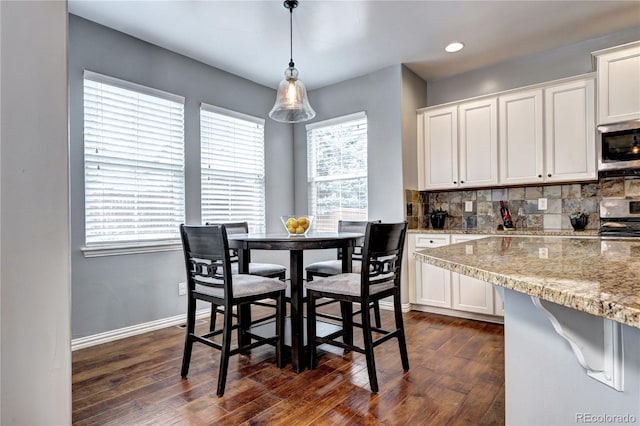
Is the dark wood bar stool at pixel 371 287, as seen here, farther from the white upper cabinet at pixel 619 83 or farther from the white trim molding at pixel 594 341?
the white upper cabinet at pixel 619 83

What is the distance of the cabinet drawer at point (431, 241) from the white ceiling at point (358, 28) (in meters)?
1.80

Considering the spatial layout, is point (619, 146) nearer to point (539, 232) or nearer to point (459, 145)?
point (539, 232)

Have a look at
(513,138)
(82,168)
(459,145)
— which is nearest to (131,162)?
(82,168)

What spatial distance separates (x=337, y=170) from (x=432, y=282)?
5.49 ft

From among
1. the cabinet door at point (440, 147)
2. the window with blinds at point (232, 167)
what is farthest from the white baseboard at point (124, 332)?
the cabinet door at point (440, 147)

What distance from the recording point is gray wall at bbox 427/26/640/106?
3.18m

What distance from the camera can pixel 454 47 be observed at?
3.31 m

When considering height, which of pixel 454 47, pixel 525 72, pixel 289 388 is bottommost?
pixel 289 388

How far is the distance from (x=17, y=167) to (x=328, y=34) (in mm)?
2632

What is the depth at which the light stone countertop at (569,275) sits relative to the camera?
546mm

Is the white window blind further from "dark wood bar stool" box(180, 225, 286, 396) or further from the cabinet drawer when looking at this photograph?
the cabinet drawer

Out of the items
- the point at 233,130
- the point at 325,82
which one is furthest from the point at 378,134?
the point at 233,130

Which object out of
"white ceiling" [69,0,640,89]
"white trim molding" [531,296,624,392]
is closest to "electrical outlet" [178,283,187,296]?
"white ceiling" [69,0,640,89]

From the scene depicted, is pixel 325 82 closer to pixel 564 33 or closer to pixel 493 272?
pixel 564 33
